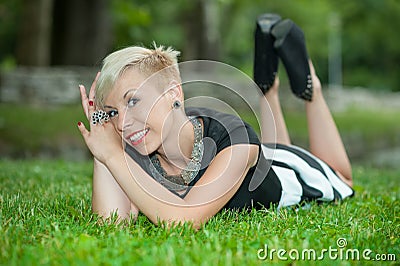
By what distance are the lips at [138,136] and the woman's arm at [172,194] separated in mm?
105

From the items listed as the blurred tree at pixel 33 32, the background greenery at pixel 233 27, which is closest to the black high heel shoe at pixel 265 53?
the background greenery at pixel 233 27

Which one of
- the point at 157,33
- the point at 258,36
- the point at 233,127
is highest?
the point at 258,36

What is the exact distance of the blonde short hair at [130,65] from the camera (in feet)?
8.34

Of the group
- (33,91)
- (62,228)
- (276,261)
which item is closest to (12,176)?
(62,228)

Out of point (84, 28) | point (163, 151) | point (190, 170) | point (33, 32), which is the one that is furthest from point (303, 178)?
point (33, 32)

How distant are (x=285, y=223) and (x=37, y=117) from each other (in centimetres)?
695

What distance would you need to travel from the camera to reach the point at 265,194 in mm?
2961

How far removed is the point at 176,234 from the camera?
230 centimetres

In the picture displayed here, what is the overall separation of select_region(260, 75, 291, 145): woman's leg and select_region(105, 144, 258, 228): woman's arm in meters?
1.34

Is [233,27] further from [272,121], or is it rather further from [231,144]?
[231,144]

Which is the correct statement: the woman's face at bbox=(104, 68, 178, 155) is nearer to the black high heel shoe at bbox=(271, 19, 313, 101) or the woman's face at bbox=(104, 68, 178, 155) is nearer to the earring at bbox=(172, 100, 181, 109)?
the earring at bbox=(172, 100, 181, 109)

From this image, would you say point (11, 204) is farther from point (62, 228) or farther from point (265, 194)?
point (265, 194)

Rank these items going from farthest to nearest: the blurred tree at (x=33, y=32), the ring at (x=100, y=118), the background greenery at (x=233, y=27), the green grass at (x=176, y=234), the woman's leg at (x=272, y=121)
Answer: the background greenery at (x=233, y=27) → the blurred tree at (x=33, y=32) → the woman's leg at (x=272, y=121) → the ring at (x=100, y=118) → the green grass at (x=176, y=234)

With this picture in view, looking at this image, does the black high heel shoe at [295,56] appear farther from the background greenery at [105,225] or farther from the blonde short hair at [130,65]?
the blonde short hair at [130,65]
